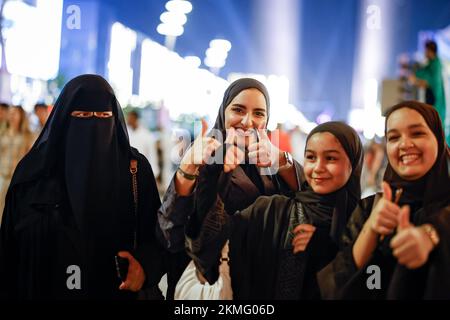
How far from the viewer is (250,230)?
2797 millimetres

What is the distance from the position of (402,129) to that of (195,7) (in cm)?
128

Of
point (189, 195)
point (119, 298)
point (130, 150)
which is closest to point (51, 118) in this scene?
point (130, 150)

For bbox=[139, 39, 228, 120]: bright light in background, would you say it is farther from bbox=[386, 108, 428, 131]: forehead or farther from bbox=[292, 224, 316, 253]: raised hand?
bbox=[386, 108, 428, 131]: forehead

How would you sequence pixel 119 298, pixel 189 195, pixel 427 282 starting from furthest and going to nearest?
1. pixel 119 298
2. pixel 189 195
3. pixel 427 282

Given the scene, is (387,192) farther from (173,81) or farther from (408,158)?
(173,81)

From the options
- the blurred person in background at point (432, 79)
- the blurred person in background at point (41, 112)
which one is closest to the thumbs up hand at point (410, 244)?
the blurred person in background at point (432, 79)

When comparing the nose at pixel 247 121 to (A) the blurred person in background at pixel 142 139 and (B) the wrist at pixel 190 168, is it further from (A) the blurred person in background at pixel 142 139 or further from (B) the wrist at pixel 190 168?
(A) the blurred person in background at pixel 142 139

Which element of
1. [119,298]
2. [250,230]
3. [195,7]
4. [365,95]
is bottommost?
[119,298]

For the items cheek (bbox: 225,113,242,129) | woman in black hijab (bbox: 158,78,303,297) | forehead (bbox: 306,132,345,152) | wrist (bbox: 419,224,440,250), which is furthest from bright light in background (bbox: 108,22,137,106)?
wrist (bbox: 419,224,440,250)

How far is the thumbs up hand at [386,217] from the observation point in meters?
2.54

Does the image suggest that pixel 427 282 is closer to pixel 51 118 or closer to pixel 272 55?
pixel 272 55

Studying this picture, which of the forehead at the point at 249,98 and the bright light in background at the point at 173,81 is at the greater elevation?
the bright light in background at the point at 173,81

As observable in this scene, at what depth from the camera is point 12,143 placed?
434cm

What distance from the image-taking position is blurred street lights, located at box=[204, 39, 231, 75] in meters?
3.00
